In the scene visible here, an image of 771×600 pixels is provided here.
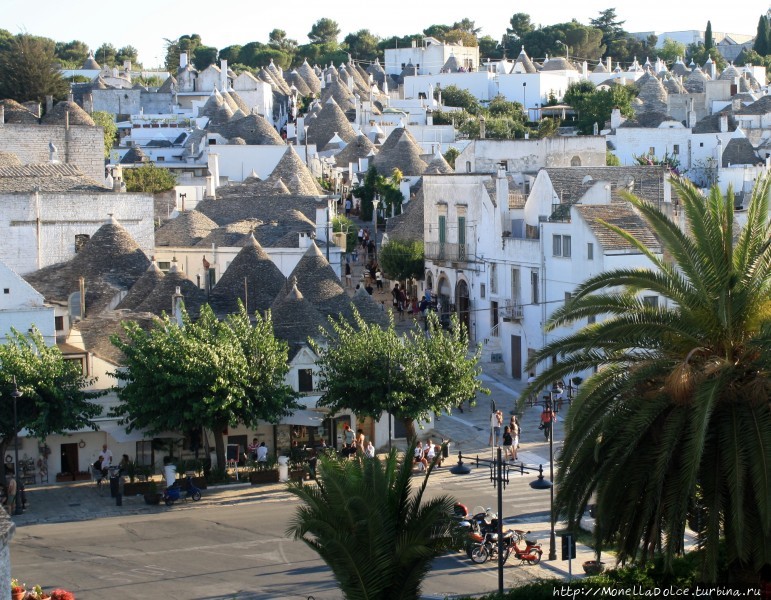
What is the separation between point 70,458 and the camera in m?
34.8

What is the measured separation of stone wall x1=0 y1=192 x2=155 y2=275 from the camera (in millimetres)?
52281

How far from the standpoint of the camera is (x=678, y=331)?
18.0 m

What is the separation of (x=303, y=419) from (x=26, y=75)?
63.2 meters

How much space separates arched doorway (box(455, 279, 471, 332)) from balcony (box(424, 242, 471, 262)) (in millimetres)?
913

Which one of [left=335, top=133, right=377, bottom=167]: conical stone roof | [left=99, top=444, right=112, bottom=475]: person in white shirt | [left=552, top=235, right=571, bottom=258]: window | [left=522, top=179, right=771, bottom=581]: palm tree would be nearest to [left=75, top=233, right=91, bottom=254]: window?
[left=552, top=235, right=571, bottom=258]: window

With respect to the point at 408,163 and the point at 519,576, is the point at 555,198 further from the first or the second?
the point at 408,163

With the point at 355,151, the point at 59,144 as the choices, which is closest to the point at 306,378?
the point at 59,144

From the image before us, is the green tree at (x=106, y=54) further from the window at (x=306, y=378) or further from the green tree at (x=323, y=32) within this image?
the window at (x=306, y=378)

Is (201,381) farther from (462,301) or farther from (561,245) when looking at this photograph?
(462,301)

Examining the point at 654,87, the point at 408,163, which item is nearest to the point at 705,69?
the point at 654,87

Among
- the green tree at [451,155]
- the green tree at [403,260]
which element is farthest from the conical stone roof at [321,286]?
the green tree at [451,155]

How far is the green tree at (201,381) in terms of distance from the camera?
3294cm

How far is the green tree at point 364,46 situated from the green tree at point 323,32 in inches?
375

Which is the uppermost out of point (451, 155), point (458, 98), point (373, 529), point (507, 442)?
point (458, 98)
